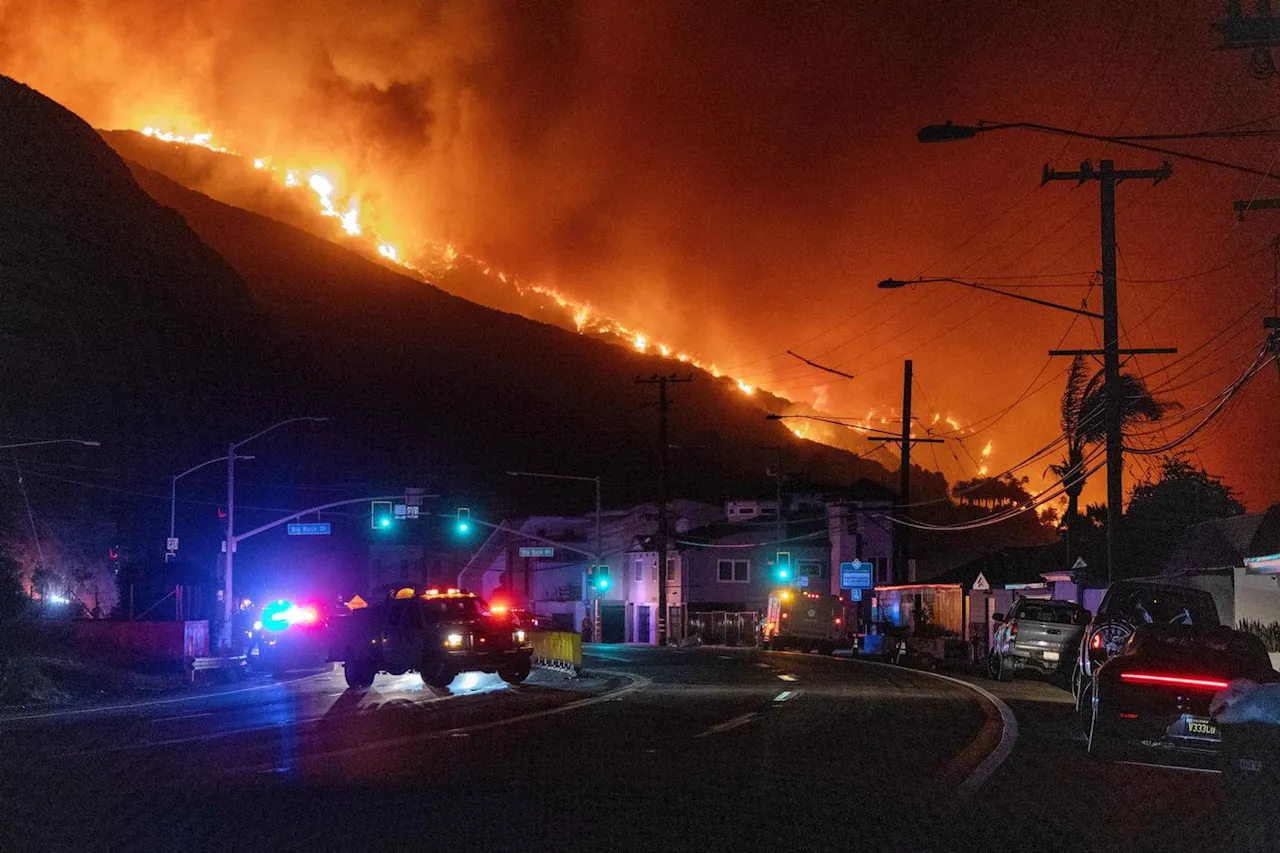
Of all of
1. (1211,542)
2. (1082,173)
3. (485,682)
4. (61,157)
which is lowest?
(485,682)

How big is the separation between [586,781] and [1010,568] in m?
48.7

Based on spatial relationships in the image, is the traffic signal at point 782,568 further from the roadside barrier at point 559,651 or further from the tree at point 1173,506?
the roadside barrier at point 559,651

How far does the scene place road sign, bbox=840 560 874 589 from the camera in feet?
250

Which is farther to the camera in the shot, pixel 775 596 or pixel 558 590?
pixel 558 590

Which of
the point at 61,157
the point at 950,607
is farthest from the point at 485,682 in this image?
the point at 61,157

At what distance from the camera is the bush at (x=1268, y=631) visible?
27.3 metres

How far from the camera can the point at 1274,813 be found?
31.6ft

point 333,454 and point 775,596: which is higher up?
point 333,454

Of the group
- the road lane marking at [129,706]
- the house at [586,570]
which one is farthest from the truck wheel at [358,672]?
the house at [586,570]

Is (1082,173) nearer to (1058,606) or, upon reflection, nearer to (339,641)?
(1058,606)

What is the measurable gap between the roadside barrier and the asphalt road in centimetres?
980

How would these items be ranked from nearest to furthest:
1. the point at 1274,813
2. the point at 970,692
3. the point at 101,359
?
the point at 1274,813
the point at 970,692
the point at 101,359

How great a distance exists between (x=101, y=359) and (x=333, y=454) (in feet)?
198

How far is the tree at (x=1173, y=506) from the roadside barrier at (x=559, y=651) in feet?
96.2
